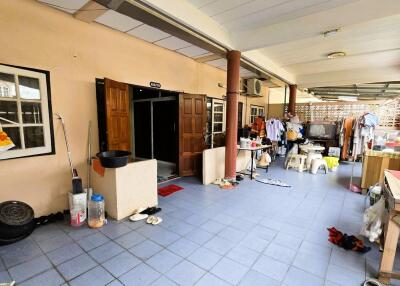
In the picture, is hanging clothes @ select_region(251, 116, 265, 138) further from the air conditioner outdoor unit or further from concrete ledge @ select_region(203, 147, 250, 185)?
concrete ledge @ select_region(203, 147, 250, 185)

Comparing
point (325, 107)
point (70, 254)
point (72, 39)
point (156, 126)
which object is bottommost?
point (70, 254)

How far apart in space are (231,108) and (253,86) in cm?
285

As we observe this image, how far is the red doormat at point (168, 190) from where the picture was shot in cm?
400

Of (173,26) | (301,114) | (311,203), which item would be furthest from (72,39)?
(301,114)

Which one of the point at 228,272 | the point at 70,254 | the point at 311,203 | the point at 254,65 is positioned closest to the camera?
the point at 228,272

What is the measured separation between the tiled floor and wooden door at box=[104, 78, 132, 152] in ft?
4.24

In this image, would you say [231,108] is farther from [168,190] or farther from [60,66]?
[60,66]

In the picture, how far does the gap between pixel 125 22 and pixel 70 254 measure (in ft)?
10.9

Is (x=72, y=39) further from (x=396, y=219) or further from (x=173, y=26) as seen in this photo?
(x=396, y=219)

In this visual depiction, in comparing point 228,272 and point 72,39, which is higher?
point 72,39

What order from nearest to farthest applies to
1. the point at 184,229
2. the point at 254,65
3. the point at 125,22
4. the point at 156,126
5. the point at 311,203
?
1. the point at 184,229
2. the point at 125,22
3. the point at 311,203
4. the point at 254,65
5. the point at 156,126

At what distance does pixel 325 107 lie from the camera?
8156 millimetres

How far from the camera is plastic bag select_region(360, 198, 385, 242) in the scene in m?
2.29

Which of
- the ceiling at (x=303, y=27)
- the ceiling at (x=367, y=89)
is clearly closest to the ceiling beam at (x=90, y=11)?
the ceiling at (x=303, y=27)
